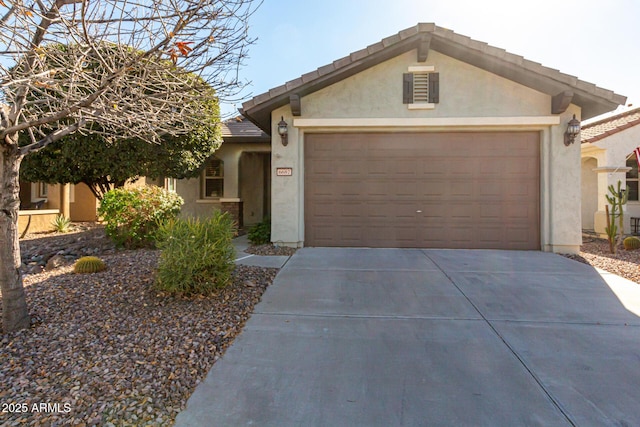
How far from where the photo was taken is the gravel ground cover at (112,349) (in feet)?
8.14

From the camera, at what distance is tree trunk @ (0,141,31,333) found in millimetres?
3492

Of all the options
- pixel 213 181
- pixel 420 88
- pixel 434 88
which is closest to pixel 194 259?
pixel 420 88

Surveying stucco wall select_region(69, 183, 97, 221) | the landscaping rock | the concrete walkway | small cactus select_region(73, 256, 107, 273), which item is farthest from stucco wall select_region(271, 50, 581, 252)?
stucco wall select_region(69, 183, 97, 221)

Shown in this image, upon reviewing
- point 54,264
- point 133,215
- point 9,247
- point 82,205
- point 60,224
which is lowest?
point 54,264

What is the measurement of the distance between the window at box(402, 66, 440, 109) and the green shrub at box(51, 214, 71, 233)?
11.6 metres

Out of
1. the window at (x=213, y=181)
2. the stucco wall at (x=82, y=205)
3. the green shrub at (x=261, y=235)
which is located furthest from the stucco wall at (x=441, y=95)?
the stucco wall at (x=82, y=205)

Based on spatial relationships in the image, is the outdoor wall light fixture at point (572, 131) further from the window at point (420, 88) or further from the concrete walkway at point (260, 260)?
the concrete walkway at point (260, 260)

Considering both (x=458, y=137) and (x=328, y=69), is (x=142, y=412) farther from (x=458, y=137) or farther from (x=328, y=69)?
(x=458, y=137)

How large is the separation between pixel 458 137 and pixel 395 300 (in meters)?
4.97

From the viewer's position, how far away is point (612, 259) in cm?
753

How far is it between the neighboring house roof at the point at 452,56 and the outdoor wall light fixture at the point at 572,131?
0.49 metres

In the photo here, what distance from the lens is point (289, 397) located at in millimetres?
2668

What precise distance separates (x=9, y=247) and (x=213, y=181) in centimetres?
978

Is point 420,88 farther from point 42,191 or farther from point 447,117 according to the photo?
point 42,191
